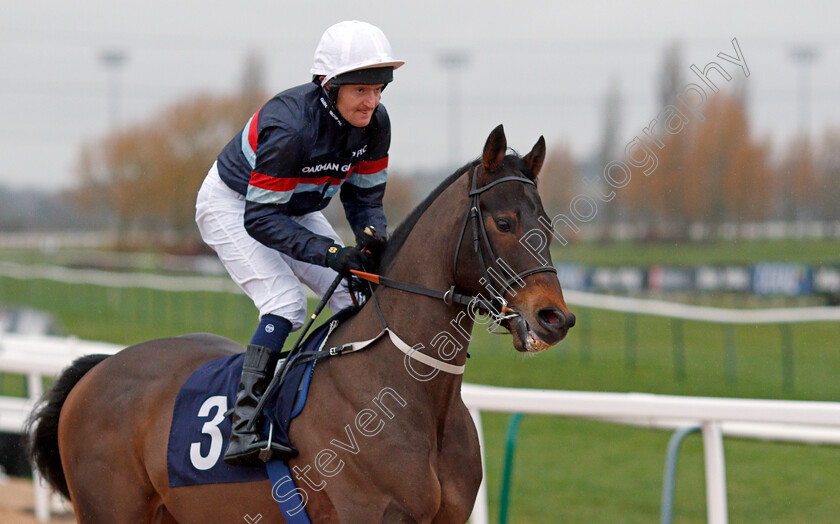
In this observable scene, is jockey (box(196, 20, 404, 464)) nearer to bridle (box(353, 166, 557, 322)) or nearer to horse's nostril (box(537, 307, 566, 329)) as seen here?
bridle (box(353, 166, 557, 322))

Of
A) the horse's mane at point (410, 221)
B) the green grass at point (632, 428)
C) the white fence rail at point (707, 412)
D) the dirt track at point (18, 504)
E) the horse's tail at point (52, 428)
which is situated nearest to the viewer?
the horse's mane at point (410, 221)

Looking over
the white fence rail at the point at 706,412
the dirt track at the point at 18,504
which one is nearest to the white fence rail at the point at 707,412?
the white fence rail at the point at 706,412

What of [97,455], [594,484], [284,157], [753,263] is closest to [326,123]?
[284,157]

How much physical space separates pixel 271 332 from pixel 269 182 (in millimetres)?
496

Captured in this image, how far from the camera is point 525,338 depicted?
2.31m

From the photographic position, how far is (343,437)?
2600 millimetres

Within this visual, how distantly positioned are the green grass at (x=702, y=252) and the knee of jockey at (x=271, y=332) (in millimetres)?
9871

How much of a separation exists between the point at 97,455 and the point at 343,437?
1198 millimetres

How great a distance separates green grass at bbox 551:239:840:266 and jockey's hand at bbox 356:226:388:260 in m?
9.82

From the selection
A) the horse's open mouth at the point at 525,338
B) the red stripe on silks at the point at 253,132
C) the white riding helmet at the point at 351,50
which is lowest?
the horse's open mouth at the point at 525,338

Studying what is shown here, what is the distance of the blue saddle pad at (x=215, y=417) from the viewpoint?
276 centimetres

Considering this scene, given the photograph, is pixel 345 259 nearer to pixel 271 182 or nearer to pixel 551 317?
pixel 271 182

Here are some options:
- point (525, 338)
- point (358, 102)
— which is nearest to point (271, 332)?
point (358, 102)

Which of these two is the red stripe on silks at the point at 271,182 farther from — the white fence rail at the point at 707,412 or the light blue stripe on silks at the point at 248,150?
the white fence rail at the point at 707,412
